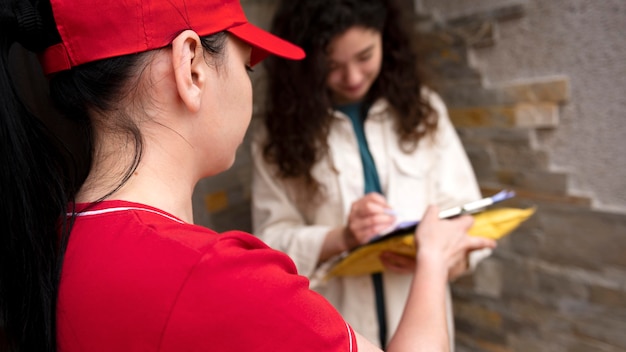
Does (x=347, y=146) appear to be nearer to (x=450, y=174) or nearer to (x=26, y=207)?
(x=450, y=174)

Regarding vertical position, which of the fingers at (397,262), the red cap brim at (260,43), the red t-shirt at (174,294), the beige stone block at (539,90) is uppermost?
the red cap brim at (260,43)

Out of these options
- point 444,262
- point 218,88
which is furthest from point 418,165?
point 218,88

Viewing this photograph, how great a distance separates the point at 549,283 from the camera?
5.75 feet

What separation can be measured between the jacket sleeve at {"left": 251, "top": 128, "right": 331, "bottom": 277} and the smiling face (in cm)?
31

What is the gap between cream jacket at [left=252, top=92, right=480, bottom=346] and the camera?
140 centimetres

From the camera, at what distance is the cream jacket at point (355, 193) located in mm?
1397

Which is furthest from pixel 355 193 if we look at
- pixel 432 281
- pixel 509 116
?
pixel 509 116

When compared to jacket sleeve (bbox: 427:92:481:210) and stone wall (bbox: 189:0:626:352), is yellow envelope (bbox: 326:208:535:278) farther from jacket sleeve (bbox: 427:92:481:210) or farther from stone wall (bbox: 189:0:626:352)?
stone wall (bbox: 189:0:626:352)

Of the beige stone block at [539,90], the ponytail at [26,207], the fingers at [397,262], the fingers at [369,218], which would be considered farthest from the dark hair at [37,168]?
the beige stone block at [539,90]

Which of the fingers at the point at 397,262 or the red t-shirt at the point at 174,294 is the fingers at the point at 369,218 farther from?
the red t-shirt at the point at 174,294

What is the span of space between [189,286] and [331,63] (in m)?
0.96

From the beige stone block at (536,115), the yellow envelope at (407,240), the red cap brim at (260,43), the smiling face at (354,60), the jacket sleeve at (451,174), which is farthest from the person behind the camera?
the beige stone block at (536,115)

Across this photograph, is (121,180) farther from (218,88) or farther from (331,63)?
(331,63)

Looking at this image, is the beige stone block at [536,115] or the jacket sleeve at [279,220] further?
the beige stone block at [536,115]
